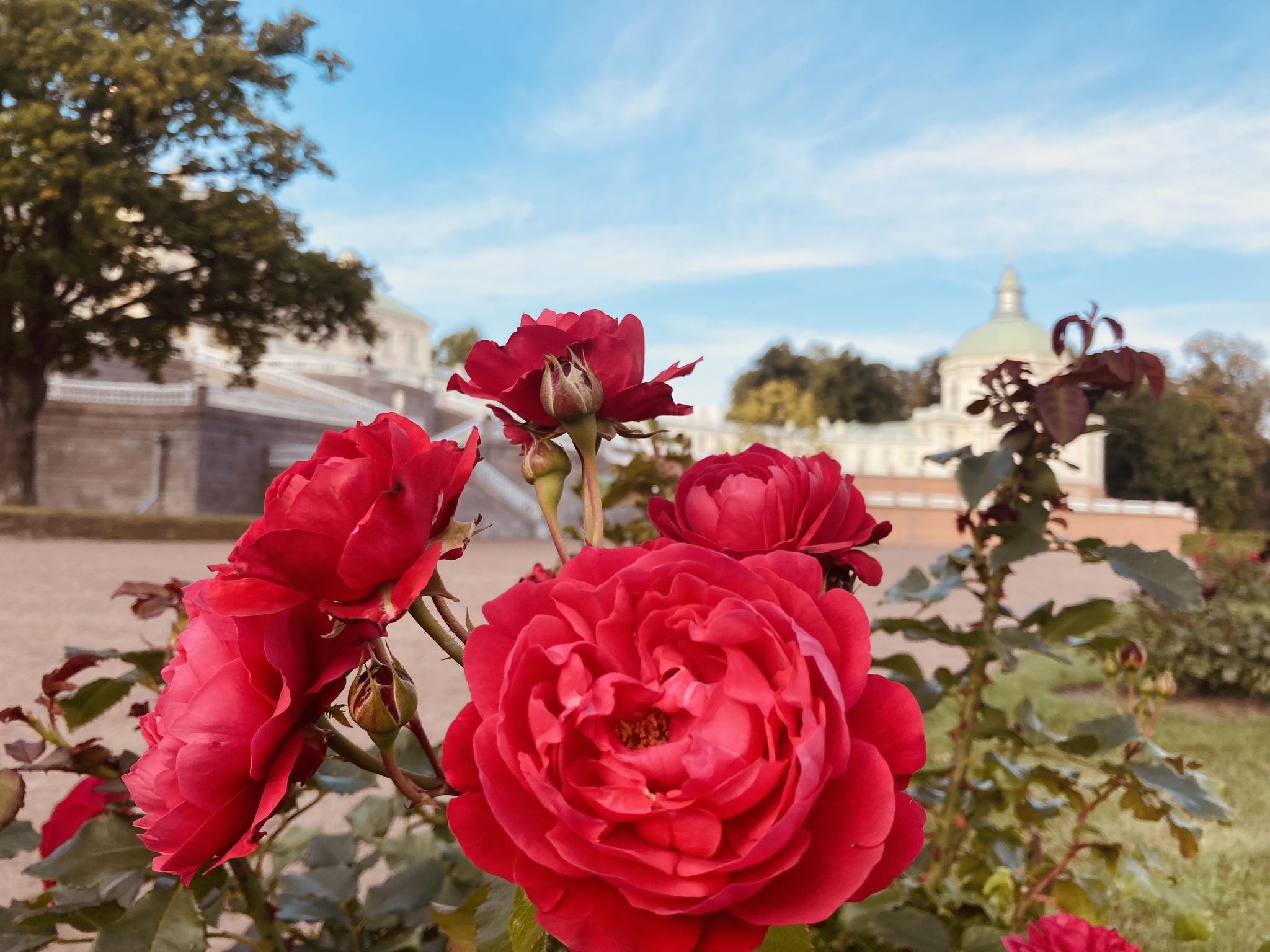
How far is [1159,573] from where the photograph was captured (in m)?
1.50

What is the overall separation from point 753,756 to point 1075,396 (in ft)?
4.17

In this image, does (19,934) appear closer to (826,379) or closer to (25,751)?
(25,751)

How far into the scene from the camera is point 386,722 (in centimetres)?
55

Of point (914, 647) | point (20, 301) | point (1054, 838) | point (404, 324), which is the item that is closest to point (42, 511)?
point (20, 301)

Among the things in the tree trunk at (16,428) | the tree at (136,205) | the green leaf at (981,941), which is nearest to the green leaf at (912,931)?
the green leaf at (981,941)

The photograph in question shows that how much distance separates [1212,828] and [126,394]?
2103 cm

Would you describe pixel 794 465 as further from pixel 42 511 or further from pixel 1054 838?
pixel 42 511

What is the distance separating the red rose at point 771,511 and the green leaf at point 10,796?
2.64 ft

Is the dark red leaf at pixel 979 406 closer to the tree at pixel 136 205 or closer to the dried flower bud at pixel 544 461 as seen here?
the dried flower bud at pixel 544 461

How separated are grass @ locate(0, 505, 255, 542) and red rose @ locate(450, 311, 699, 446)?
13.3 m

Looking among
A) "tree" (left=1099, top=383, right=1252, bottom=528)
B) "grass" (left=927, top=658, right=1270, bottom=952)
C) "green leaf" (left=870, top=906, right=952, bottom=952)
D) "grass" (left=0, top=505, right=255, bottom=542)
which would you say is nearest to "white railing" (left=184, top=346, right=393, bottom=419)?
"grass" (left=0, top=505, right=255, bottom=542)

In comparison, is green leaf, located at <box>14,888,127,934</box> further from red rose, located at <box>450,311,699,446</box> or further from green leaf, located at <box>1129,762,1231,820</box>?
green leaf, located at <box>1129,762,1231,820</box>

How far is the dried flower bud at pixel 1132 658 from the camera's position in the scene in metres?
1.95

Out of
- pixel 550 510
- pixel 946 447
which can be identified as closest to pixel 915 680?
pixel 550 510
